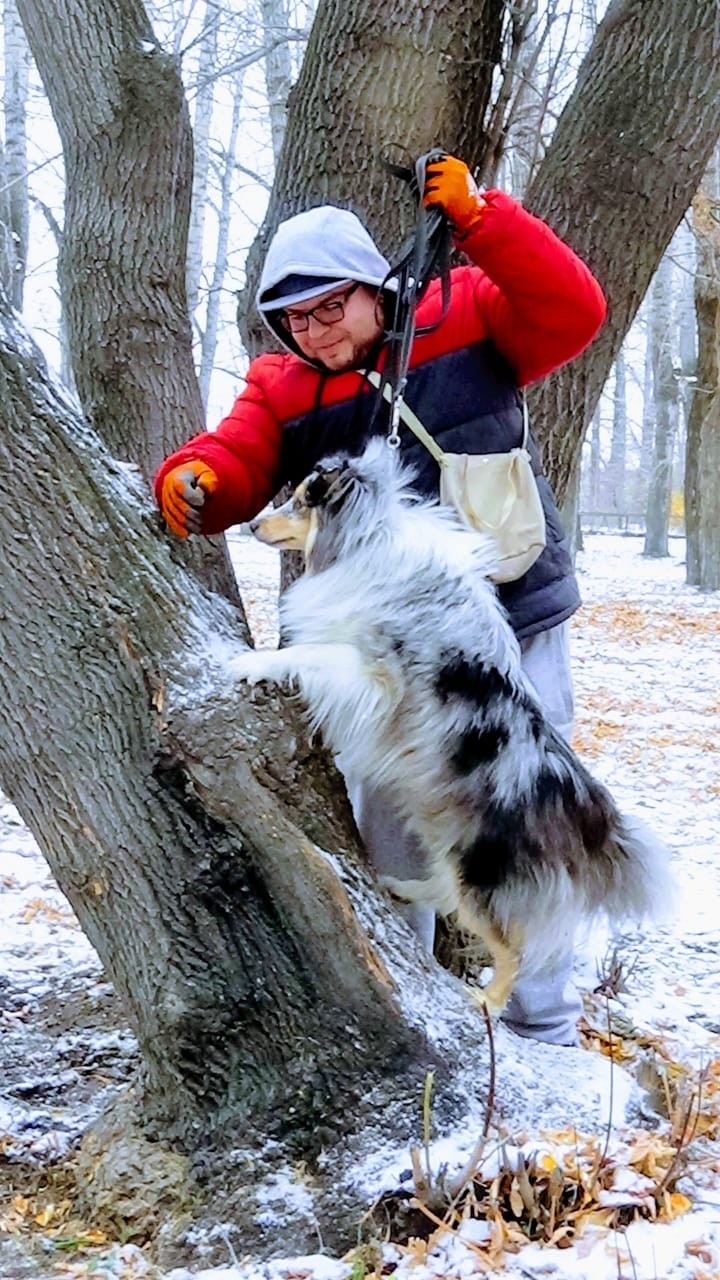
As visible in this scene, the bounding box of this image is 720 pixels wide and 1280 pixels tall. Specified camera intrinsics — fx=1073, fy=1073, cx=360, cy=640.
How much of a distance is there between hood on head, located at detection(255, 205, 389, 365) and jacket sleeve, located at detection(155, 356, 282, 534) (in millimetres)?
290

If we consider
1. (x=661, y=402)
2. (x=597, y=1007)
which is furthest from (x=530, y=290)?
(x=661, y=402)

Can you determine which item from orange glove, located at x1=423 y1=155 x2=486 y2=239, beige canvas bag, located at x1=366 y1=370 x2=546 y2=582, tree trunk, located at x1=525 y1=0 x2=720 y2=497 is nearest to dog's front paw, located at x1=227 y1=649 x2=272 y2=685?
beige canvas bag, located at x1=366 y1=370 x2=546 y2=582

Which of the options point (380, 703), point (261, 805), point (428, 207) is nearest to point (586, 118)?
point (428, 207)

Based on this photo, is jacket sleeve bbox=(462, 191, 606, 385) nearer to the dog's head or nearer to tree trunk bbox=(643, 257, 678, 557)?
the dog's head

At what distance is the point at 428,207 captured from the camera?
104 inches

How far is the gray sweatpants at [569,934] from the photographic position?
10.1ft

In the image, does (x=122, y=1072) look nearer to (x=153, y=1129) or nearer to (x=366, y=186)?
(x=153, y=1129)

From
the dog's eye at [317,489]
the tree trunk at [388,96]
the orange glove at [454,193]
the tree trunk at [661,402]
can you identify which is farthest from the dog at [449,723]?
the tree trunk at [661,402]

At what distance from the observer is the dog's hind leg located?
281 centimetres

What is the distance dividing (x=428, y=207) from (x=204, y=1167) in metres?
2.41

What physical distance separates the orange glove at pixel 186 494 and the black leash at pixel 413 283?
19.7 inches

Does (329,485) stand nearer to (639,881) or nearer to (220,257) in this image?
(639,881)

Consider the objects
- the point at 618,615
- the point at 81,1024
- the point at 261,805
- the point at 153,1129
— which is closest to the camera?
the point at 261,805

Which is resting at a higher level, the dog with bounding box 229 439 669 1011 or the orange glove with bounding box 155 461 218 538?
the orange glove with bounding box 155 461 218 538
